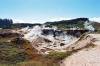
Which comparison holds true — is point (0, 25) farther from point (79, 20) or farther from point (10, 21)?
point (79, 20)

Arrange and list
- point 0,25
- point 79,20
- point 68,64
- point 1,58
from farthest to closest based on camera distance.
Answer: point 0,25 → point 79,20 → point 1,58 → point 68,64

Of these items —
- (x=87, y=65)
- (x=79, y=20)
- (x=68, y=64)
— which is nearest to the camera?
(x=87, y=65)

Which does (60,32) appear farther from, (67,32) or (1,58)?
(1,58)

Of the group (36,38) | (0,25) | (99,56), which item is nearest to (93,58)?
(99,56)

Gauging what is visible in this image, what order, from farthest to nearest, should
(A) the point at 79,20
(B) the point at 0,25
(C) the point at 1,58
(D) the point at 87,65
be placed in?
1. (B) the point at 0,25
2. (A) the point at 79,20
3. (C) the point at 1,58
4. (D) the point at 87,65

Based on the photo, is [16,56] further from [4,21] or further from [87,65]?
[4,21]

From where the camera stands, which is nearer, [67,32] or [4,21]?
[67,32]

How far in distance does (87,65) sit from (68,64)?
2.94 metres

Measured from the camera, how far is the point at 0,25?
601ft

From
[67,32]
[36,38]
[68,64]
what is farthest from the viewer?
[67,32]

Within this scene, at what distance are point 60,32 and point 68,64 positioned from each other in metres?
61.8

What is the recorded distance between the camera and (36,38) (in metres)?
65.7

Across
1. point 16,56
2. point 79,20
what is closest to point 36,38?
point 16,56

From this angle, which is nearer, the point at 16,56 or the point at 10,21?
the point at 16,56
